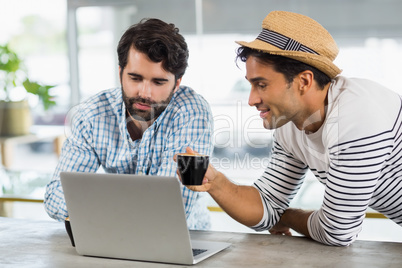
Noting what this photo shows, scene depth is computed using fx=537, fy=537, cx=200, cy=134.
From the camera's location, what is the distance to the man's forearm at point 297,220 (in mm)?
1699

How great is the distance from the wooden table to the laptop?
0.04 meters

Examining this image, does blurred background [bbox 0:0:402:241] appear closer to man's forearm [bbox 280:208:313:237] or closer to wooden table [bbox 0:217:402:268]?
man's forearm [bbox 280:208:313:237]

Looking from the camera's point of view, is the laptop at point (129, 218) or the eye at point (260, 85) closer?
the laptop at point (129, 218)

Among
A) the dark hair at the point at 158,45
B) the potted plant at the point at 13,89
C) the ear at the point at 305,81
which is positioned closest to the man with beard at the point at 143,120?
the dark hair at the point at 158,45

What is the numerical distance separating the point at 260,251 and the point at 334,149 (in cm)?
37

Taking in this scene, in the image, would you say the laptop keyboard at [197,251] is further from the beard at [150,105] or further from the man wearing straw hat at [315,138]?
the beard at [150,105]

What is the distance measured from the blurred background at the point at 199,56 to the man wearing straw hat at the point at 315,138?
4.70 ft

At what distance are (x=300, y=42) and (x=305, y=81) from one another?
0.13 metres

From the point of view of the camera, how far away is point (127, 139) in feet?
6.98

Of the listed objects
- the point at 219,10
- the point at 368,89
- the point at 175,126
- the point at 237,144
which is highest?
the point at 219,10

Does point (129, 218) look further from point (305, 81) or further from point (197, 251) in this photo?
point (305, 81)

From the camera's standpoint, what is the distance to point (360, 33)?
3.66 m

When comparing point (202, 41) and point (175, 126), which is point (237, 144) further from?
point (175, 126)

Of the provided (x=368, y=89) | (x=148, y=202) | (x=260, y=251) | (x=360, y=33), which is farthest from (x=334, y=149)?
(x=360, y=33)
